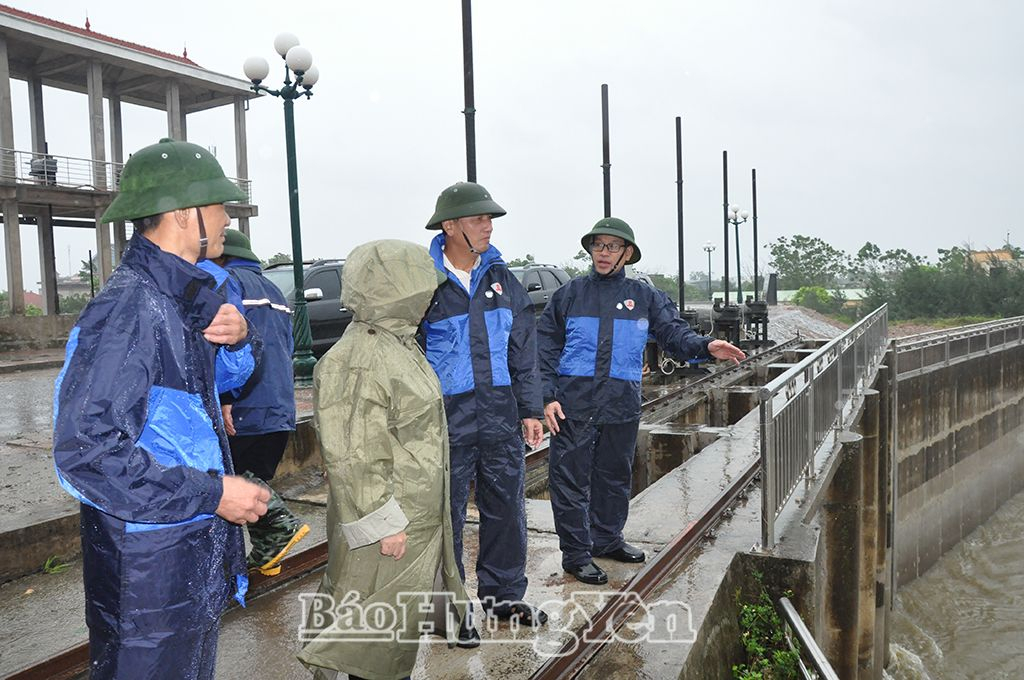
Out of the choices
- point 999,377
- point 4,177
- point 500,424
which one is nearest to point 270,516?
point 500,424

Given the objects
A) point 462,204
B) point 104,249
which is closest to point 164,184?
point 462,204

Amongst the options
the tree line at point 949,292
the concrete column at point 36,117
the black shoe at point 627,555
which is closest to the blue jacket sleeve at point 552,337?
the black shoe at point 627,555

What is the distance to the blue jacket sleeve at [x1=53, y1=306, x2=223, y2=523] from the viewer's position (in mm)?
1843

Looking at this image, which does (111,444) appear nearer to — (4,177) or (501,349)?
(501,349)

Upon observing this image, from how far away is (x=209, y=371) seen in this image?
219 centimetres

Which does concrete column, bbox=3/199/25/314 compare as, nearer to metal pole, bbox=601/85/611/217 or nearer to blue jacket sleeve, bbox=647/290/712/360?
metal pole, bbox=601/85/611/217

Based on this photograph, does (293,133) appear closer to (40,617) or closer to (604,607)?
(40,617)

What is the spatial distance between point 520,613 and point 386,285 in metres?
1.94

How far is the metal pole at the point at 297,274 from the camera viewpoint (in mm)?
11172

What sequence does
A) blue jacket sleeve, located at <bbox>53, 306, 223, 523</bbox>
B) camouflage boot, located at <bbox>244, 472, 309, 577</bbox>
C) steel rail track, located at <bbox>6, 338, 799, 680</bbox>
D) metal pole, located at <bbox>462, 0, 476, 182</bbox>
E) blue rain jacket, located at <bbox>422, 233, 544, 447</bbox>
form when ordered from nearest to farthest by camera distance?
blue jacket sleeve, located at <bbox>53, 306, 223, 523</bbox>, steel rail track, located at <bbox>6, 338, 799, 680</bbox>, blue rain jacket, located at <bbox>422, 233, 544, 447</bbox>, camouflage boot, located at <bbox>244, 472, 309, 577</bbox>, metal pole, located at <bbox>462, 0, 476, 182</bbox>

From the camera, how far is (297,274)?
11.2m

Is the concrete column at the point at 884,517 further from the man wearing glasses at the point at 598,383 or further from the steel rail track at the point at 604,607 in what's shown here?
the man wearing glasses at the point at 598,383

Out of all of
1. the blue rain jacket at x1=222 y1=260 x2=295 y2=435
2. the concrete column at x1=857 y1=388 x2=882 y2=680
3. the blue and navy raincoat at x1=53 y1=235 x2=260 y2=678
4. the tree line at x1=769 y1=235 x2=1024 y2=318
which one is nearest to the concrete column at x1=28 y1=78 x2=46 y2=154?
the blue rain jacket at x1=222 y1=260 x2=295 y2=435

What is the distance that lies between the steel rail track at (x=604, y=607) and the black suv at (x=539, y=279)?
9495 millimetres
